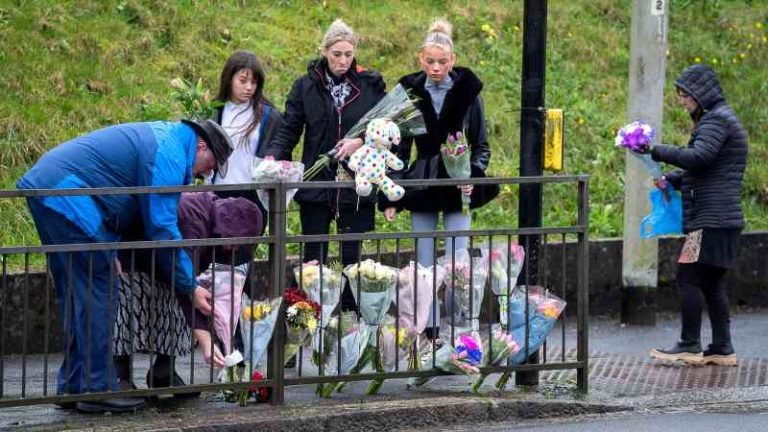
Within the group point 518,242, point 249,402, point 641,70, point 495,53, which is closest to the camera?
point 249,402

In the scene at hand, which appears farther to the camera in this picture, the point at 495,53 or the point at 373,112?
the point at 495,53

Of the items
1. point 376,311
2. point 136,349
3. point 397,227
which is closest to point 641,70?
point 397,227

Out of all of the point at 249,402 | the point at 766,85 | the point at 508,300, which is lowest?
the point at 249,402

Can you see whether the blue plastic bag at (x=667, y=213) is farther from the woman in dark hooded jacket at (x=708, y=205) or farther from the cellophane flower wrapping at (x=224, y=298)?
the cellophane flower wrapping at (x=224, y=298)

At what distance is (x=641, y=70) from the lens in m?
11.2

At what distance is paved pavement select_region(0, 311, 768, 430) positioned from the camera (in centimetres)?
750

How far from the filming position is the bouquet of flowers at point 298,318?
306 inches

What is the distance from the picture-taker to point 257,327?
7730mm

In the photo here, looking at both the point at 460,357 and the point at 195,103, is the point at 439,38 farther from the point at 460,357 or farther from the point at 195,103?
the point at 460,357

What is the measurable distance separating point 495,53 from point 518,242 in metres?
6.05

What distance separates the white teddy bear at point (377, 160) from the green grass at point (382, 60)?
9.84 feet

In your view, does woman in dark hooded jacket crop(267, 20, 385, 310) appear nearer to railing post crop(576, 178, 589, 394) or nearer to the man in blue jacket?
railing post crop(576, 178, 589, 394)

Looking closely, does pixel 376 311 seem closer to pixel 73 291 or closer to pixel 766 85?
pixel 73 291

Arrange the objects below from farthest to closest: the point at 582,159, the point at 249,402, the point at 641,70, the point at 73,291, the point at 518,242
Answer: the point at 582,159, the point at 641,70, the point at 518,242, the point at 249,402, the point at 73,291
